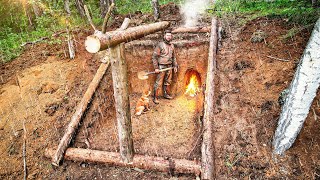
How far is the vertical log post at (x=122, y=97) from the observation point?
13.4 ft

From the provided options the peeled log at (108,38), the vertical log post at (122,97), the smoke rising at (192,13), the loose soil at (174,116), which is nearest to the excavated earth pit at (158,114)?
the loose soil at (174,116)

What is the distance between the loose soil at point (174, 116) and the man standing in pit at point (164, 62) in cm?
51

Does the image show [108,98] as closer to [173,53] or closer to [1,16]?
[173,53]

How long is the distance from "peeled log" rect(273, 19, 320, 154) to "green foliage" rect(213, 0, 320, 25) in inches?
127

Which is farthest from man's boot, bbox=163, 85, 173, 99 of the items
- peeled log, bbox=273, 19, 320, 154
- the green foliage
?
the green foliage

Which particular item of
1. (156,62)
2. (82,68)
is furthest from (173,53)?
(82,68)

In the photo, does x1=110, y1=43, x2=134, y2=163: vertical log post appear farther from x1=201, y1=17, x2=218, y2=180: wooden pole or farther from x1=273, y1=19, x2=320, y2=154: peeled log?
x1=273, y1=19, x2=320, y2=154: peeled log

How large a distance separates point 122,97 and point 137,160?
1396 millimetres

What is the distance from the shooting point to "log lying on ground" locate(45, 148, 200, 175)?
4.52m

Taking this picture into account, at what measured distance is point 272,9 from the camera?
30.0ft

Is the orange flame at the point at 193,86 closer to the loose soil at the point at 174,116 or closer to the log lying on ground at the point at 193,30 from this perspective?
the loose soil at the point at 174,116

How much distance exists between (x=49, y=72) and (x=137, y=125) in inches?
136

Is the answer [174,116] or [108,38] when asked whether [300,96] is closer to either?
[108,38]

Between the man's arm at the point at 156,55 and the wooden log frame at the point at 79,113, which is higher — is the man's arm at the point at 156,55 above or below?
above
